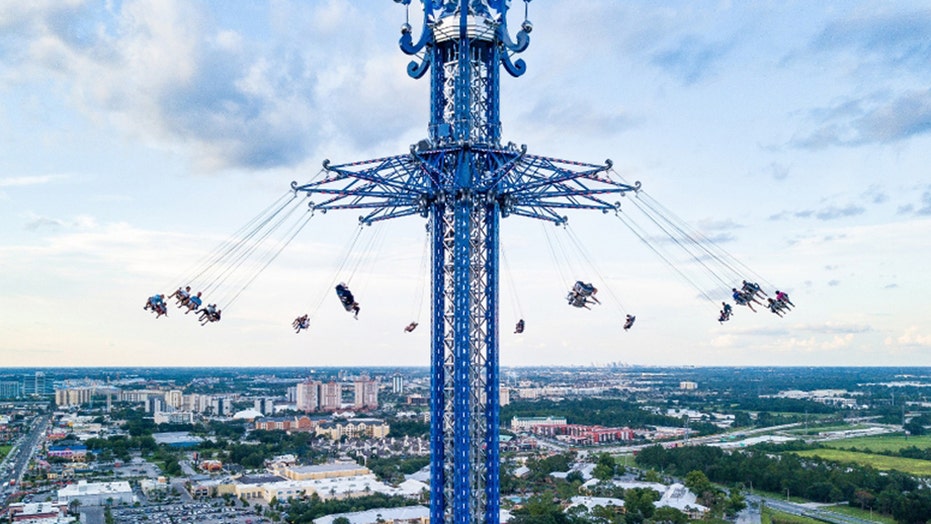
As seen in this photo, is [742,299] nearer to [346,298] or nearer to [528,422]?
[346,298]

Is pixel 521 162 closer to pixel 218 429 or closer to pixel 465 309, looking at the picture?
pixel 465 309

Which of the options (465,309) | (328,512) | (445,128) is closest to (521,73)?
(445,128)

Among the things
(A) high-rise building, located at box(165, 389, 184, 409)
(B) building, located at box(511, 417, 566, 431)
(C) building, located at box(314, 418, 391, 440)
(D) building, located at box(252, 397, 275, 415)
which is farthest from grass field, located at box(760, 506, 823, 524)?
(A) high-rise building, located at box(165, 389, 184, 409)

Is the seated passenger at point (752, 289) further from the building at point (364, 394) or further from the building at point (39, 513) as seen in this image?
the building at point (364, 394)

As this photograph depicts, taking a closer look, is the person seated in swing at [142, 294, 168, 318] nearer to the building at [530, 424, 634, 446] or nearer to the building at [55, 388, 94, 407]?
the building at [530, 424, 634, 446]

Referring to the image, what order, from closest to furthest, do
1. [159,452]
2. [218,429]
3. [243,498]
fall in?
[243,498] < [159,452] < [218,429]

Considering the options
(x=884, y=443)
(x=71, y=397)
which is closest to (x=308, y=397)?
(x=71, y=397)
